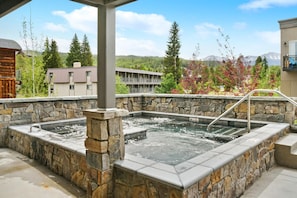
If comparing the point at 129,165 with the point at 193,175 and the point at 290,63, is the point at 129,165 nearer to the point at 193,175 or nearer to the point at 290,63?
the point at 193,175

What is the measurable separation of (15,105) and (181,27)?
2009 cm

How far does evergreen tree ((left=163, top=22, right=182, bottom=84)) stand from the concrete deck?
18369 millimetres

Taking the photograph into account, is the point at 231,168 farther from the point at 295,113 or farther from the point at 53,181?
the point at 295,113

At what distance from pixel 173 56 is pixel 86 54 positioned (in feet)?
34.2

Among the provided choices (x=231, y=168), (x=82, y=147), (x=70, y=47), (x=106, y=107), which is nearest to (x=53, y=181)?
(x=82, y=147)

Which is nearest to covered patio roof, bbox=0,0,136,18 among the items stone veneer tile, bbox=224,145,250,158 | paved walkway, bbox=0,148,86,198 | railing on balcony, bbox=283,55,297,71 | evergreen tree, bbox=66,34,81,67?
stone veneer tile, bbox=224,145,250,158

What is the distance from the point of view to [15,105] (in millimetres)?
4980

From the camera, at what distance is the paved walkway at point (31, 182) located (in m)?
2.79

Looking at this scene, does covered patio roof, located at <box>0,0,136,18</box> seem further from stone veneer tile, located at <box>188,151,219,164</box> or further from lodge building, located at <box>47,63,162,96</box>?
lodge building, located at <box>47,63,162,96</box>

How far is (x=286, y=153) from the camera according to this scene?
3.77m

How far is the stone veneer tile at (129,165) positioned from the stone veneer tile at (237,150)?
1137 millimetres

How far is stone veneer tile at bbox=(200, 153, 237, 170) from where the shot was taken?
2418 millimetres

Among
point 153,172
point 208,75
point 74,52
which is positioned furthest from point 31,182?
point 74,52

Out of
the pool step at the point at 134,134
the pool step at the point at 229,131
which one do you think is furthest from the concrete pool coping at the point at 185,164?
the pool step at the point at 134,134
